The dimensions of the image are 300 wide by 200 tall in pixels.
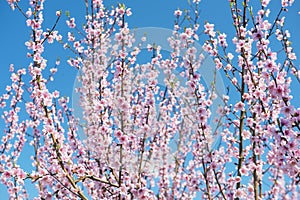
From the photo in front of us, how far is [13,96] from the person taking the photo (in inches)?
292

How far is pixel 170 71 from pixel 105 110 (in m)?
2.12

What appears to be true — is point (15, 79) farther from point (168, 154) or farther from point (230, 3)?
point (230, 3)

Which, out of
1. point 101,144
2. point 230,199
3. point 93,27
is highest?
point 93,27

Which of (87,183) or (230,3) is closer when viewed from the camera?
(230,3)

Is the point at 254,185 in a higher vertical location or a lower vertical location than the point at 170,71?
lower

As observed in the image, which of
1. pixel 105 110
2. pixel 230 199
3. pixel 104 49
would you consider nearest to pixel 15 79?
pixel 104 49

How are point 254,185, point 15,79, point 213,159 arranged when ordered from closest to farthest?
point 254,185
point 213,159
point 15,79

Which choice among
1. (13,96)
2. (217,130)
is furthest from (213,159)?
(13,96)

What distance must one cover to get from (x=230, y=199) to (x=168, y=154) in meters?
2.56

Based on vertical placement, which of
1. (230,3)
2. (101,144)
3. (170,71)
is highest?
(170,71)

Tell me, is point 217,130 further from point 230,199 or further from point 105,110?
point 105,110

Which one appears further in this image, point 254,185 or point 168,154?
point 168,154

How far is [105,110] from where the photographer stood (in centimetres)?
530

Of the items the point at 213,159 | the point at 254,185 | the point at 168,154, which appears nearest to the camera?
the point at 254,185
